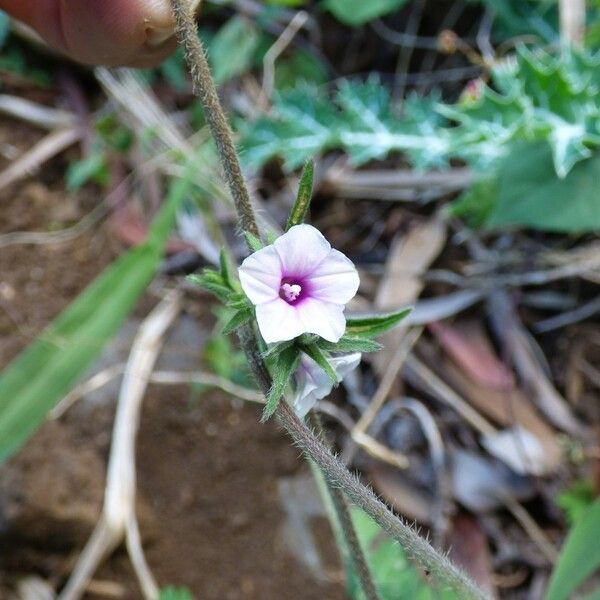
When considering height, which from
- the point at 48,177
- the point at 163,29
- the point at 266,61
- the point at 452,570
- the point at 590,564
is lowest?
the point at 452,570

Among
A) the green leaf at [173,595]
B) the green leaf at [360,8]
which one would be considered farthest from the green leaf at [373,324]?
the green leaf at [360,8]

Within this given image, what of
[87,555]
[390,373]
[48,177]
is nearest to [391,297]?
[390,373]

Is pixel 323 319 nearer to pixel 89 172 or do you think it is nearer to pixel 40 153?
pixel 89 172

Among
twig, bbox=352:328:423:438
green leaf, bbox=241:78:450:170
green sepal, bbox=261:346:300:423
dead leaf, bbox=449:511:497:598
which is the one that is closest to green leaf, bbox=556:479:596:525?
dead leaf, bbox=449:511:497:598

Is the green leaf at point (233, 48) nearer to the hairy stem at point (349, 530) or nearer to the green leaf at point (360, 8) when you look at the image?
the green leaf at point (360, 8)

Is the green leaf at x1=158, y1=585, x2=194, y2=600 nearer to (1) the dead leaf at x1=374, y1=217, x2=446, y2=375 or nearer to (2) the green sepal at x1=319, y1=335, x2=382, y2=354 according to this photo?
(2) the green sepal at x1=319, y1=335, x2=382, y2=354

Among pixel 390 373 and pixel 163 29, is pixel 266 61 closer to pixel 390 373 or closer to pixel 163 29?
pixel 390 373
